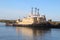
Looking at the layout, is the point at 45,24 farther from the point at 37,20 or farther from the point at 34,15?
the point at 34,15

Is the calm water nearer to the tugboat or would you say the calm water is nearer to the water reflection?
the water reflection

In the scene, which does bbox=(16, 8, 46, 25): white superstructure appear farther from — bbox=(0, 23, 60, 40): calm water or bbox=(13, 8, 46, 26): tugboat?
bbox=(0, 23, 60, 40): calm water

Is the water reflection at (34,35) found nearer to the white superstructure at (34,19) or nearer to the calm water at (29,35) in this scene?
the calm water at (29,35)

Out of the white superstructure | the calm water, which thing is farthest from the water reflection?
the white superstructure

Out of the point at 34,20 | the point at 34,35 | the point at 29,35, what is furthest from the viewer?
the point at 34,20

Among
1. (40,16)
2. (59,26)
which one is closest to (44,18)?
(40,16)

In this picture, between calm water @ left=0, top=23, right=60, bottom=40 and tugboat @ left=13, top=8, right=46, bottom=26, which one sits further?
tugboat @ left=13, top=8, right=46, bottom=26

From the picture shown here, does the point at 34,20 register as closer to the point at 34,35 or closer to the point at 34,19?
the point at 34,19

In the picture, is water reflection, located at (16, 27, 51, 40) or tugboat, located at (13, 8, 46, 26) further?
tugboat, located at (13, 8, 46, 26)

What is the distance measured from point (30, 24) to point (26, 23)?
96.8 inches

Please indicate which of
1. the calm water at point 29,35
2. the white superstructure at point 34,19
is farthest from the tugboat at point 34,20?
the calm water at point 29,35

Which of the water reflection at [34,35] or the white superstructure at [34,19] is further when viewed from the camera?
the white superstructure at [34,19]

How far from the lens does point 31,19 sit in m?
46.6

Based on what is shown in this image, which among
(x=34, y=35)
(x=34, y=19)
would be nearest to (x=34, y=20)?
(x=34, y=19)
